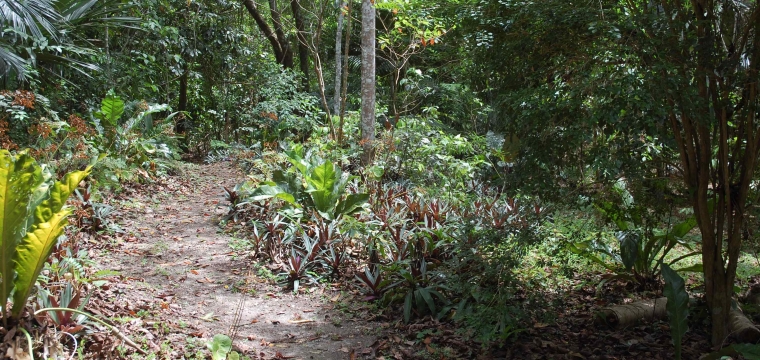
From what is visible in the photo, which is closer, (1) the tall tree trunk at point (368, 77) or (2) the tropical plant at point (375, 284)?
(2) the tropical plant at point (375, 284)

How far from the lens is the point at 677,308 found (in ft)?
13.1

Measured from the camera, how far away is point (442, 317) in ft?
15.9

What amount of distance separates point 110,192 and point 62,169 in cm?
73

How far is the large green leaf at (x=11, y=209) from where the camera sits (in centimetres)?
308

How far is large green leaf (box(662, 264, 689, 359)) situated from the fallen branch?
64cm

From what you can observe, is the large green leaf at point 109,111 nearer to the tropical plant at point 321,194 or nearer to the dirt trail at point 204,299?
the dirt trail at point 204,299

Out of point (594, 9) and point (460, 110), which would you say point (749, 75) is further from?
point (460, 110)

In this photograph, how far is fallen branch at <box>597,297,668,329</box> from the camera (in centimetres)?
463

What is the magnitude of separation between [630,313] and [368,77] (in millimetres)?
5073

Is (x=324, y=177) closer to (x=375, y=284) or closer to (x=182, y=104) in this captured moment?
(x=375, y=284)

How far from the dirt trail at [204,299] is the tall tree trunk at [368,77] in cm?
253

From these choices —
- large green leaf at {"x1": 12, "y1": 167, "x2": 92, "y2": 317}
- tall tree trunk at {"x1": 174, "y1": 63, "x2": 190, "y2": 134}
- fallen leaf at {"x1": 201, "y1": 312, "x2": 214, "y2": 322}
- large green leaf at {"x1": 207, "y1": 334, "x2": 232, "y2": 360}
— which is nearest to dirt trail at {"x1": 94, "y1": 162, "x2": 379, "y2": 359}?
fallen leaf at {"x1": 201, "y1": 312, "x2": 214, "y2": 322}

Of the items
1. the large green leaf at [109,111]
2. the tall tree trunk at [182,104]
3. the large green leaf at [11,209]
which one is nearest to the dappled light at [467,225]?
the large green leaf at [11,209]

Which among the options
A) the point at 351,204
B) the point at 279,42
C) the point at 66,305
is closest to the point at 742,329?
Answer: the point at 351,204
